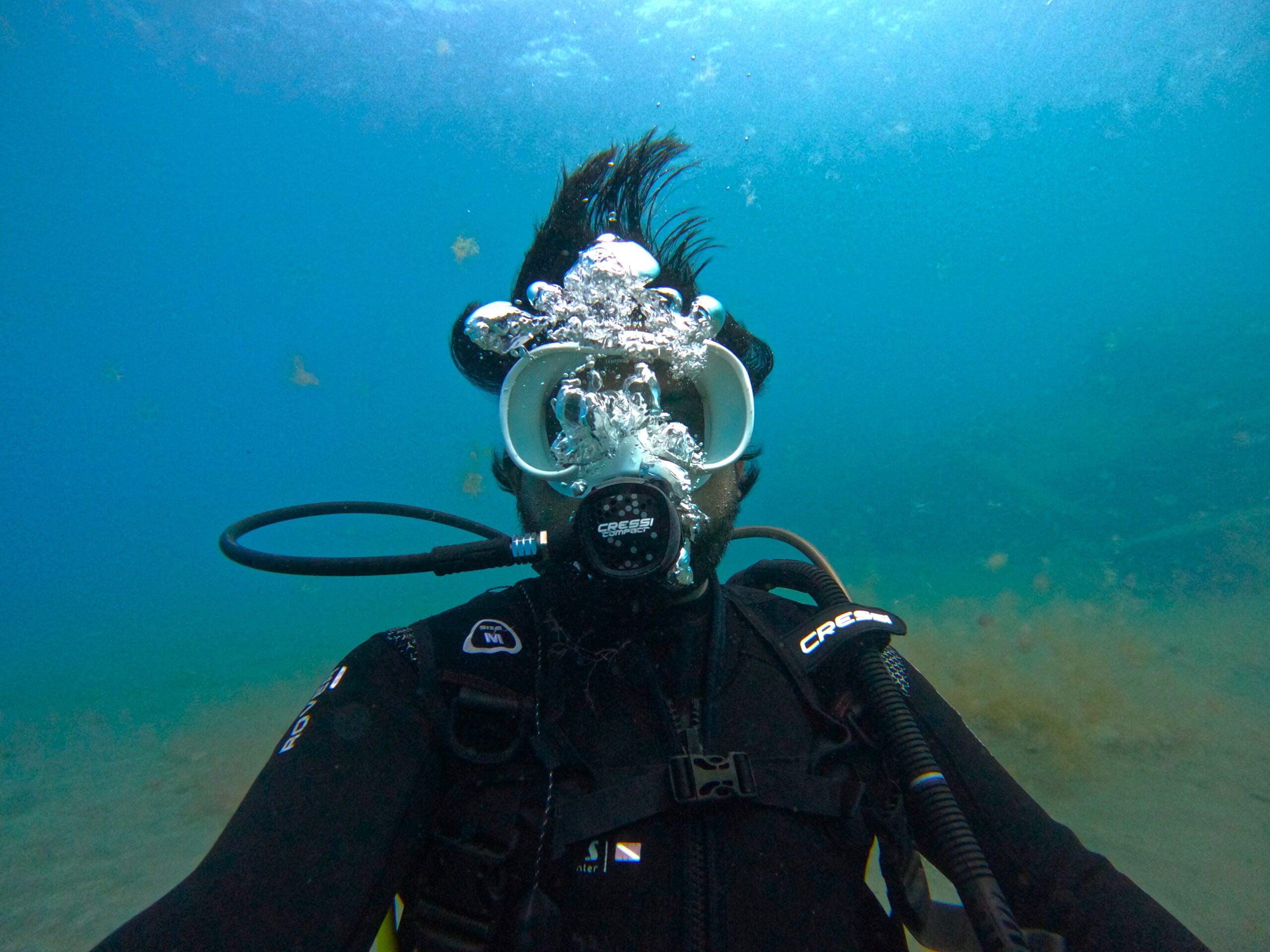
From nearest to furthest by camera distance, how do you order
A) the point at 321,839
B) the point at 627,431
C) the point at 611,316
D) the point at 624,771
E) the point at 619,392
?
the point at 321,839 < the point at 624,771 < the point at 627,431 < the point at 619,392 < the point at 611,316

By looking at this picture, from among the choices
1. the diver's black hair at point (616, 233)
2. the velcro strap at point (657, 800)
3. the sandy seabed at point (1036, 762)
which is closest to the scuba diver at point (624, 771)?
the velcro strap at point (657, 800)

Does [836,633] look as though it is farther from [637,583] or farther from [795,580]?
[637,583]

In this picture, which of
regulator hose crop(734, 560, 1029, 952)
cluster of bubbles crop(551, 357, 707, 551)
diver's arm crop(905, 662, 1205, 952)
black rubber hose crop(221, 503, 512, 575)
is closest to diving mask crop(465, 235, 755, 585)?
cluster of bubbles crop(551, 357, 707, 551)

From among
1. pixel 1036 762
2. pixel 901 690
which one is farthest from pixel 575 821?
pixel 1036 762

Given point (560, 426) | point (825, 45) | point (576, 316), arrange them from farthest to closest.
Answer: point (825, 45) → point (576, 316) → point (560, 426)

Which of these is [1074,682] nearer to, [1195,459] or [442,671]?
[442,671]

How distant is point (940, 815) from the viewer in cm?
159

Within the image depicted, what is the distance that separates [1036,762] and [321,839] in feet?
29.9

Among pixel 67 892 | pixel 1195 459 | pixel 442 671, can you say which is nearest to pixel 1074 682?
pixel 442 671

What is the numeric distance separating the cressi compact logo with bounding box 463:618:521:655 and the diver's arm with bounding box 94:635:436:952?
20 cm

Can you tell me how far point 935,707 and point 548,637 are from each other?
4.52ft

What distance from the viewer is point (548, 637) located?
1972 mm

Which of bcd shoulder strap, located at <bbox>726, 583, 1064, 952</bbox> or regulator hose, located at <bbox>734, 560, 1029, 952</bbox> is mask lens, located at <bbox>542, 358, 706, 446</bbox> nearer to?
bcd shoulder strap, located at <bbox>726, 583, 1064, 952</bbox>

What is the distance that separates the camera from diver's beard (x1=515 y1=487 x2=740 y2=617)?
177 centimetres
